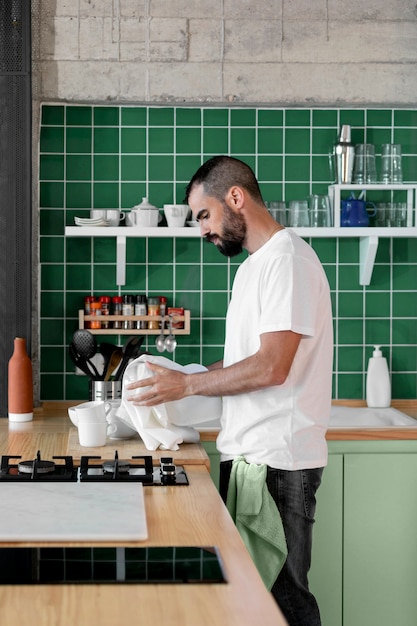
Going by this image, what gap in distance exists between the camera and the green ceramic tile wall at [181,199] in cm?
382

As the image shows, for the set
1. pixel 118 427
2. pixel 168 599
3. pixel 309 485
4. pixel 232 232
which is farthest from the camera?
pixel 118 427

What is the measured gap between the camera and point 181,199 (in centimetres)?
386

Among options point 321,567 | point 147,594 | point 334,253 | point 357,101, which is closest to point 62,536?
point 147,594

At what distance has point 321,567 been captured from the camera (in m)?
3.26

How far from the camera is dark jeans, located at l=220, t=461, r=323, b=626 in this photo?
8.04 ft

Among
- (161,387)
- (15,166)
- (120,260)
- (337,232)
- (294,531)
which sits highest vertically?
(15,166)

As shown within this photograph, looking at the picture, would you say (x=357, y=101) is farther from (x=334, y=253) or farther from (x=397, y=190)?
(x=334, y=253)

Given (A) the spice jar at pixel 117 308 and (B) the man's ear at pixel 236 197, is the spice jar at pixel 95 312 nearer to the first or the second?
(A) the spice jar at pixel 117 308

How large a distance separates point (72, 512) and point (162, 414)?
0.83 meters

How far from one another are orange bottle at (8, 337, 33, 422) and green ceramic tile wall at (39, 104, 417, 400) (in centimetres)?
41

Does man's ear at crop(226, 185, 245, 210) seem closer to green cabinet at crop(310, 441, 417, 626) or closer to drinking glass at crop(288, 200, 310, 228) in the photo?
green cabinet at crop(310, 441, 417, 626)

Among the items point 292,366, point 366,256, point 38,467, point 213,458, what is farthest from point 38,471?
point 366,256

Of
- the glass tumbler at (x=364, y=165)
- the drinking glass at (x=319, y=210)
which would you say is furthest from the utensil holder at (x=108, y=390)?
the glass tumbler at (x=364, y=165)

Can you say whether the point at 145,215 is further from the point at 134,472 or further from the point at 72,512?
the point at 72,512
